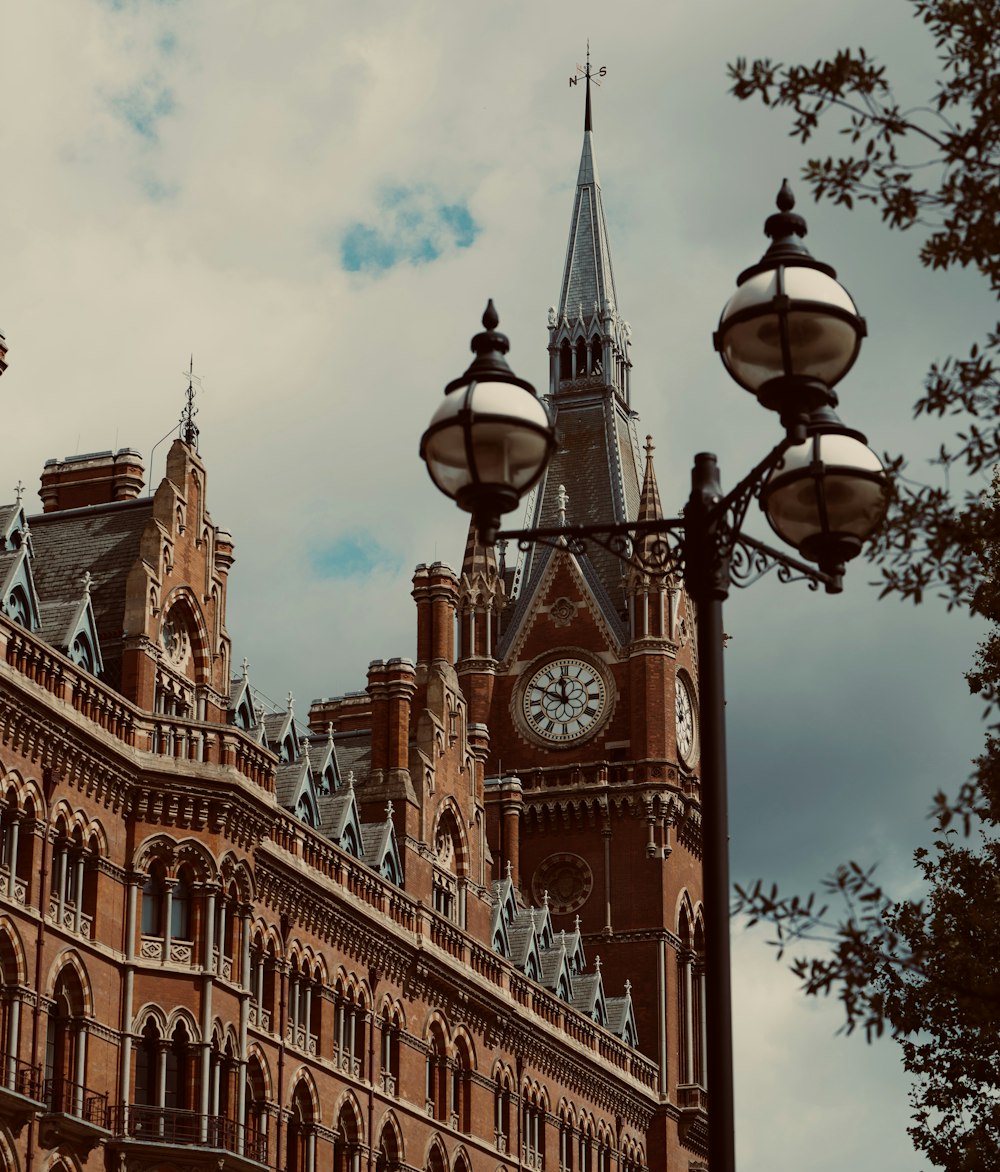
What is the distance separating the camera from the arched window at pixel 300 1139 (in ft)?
176

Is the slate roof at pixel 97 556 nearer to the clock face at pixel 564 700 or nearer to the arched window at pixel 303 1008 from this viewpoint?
the arched window at pixel 303 1008

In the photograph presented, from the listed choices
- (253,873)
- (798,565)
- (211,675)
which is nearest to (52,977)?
(253,873)

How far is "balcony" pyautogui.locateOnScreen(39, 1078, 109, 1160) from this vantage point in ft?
140

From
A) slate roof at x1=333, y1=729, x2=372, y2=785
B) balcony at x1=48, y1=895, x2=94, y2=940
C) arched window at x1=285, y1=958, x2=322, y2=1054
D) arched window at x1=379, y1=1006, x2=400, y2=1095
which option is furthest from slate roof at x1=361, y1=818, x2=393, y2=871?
balcony at x1=48, y1=895, x2=94, y2=940

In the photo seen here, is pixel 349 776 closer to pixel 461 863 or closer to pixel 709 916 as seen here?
pixel 461 863

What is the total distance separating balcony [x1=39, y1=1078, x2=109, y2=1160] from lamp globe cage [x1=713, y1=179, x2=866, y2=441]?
31.0 m

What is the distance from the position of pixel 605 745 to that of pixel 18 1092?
47406 mm

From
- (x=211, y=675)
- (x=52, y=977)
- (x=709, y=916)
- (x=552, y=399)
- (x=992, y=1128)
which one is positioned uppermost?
(x=552, y=399)

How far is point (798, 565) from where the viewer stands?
640 inches

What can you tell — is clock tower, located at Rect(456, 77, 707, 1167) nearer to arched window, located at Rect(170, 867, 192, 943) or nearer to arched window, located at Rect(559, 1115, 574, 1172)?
arched window, located at Rect(559, 1115, 574, 1172)

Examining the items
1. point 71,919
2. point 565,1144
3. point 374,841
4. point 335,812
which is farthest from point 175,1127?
point 565,1144

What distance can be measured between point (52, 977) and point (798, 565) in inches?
1195

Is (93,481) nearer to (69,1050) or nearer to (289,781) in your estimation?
(289,781)

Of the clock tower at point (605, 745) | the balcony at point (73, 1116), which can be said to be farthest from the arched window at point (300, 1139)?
the clock tower at point (605, 745)
